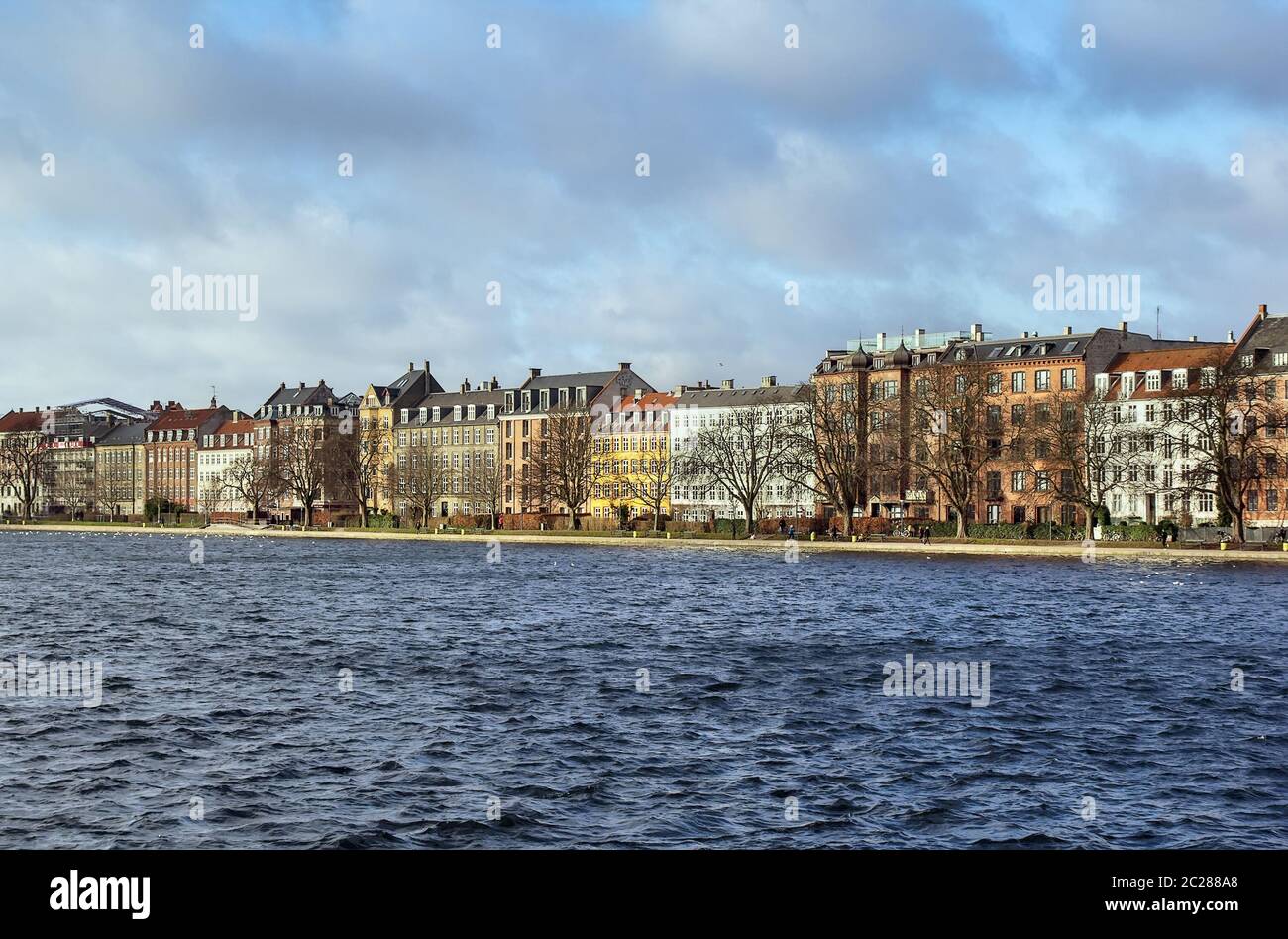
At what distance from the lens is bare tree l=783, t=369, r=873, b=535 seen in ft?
332

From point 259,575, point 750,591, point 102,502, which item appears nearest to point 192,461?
point 102,502

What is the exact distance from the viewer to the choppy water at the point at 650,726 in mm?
16672

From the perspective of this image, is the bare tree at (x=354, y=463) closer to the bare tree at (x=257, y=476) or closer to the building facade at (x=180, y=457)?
the bare tree at (x=257, y=476)

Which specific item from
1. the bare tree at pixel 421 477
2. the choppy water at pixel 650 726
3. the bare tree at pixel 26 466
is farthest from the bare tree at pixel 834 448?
the bare tree at pixel 26 466

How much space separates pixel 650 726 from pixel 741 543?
76.3 m

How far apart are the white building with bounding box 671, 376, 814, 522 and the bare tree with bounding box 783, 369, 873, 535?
24.6 ft

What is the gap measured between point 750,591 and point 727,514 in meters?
74.6

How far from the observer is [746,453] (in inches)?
4456

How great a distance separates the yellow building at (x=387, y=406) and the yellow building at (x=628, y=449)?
1152 inches

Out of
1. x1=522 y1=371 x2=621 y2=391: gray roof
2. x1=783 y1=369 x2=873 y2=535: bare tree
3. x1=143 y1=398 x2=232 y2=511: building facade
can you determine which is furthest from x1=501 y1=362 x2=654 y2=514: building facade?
x1=143 y1=398 x2=232 y2=511: building facade

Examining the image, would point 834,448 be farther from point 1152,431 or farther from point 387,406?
point 387,406

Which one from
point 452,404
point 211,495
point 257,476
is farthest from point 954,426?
point 211,495

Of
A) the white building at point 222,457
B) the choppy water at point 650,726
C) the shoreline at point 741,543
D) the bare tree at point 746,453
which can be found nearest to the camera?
the choppy water at point 650,726

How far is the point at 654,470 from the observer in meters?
134
